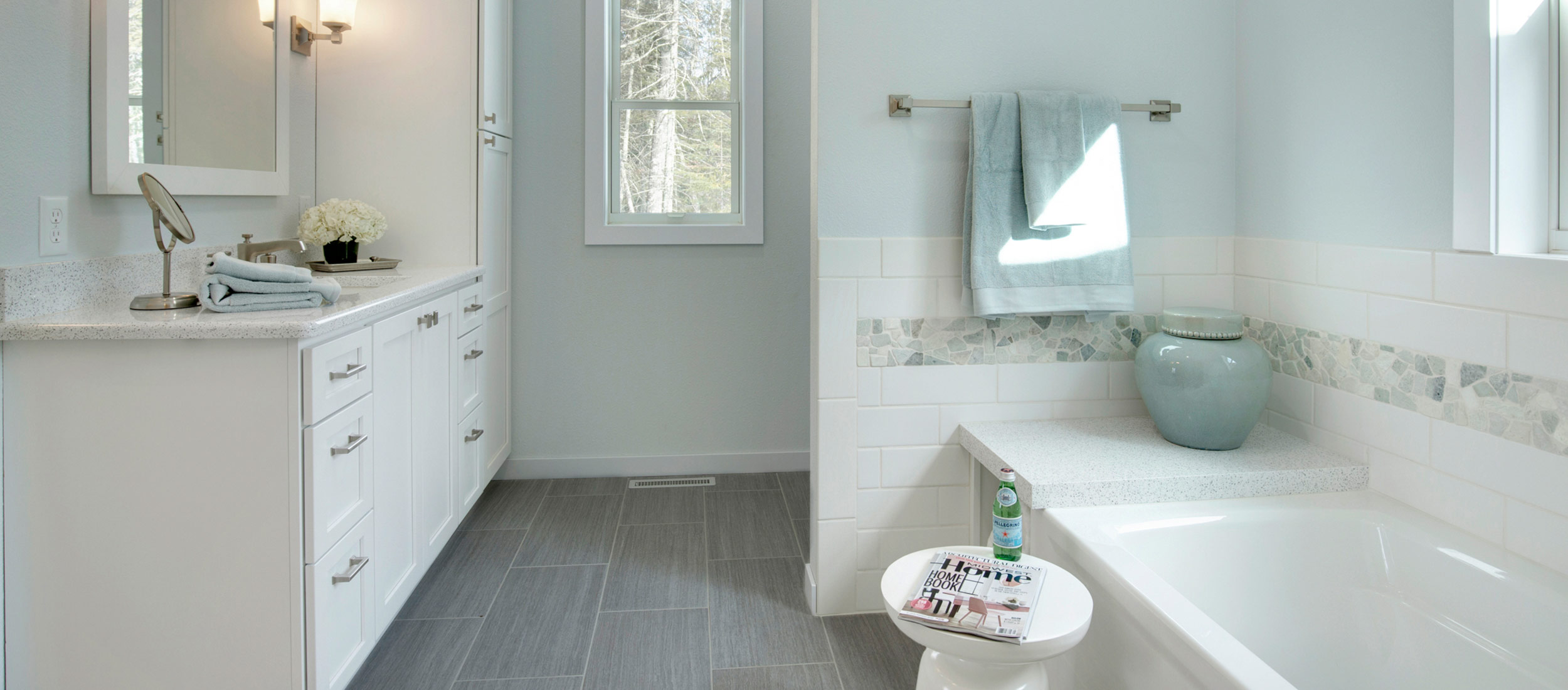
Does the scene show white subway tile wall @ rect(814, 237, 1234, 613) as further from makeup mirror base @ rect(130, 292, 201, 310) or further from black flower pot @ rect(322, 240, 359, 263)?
black flower pot @ rect(322, 240, 359, 263)

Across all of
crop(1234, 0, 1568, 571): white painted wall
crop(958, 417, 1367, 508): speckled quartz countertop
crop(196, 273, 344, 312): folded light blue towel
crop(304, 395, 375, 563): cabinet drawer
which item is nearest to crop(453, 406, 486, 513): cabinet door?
crop(304, 395, 375, 563): cabinet drawer

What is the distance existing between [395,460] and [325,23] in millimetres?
1512

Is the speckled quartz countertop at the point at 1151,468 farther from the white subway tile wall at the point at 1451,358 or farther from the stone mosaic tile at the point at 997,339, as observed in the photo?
the stone mosaic tile at the point at 997,339

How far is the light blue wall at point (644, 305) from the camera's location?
11.7 feet

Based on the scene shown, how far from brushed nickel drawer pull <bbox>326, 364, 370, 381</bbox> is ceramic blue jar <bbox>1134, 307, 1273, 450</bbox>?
1.79 m

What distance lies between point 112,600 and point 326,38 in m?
1.94

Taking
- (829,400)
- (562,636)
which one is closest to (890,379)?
(829,400)

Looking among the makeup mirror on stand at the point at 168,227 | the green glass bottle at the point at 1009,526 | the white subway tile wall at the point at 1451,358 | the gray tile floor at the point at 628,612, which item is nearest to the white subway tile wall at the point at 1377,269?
the white subway tile wall at the point at 1451,358

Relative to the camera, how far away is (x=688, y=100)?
3.73m

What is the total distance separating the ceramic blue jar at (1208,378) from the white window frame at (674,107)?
1.89 metres

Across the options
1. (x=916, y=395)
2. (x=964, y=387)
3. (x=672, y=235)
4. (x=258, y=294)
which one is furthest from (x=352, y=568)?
(x=672, y=235)

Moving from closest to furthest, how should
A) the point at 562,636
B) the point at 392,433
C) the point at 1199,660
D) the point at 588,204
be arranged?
the point at 1199,660 → the point at 392,433 → the point at 562,636 → the point at 588,204

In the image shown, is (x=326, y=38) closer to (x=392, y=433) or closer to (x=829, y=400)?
(x=392, y=433)

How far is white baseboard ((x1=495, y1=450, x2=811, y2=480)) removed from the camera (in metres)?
3.70
